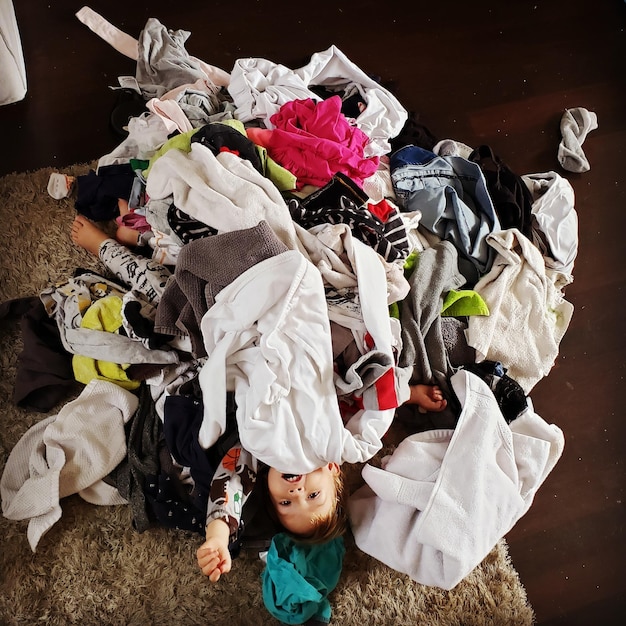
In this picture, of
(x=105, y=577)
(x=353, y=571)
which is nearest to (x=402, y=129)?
(x=353, y=571)

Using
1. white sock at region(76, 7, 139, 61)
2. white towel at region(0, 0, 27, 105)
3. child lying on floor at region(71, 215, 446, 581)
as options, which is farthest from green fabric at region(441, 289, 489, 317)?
white towel at region(0, 0, 27, 105)

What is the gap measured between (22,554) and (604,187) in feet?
4.71

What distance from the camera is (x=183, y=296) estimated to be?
1009 mm

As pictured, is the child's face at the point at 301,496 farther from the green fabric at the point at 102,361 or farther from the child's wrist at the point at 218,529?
the green fabric at the point at 102,361

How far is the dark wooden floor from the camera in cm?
121

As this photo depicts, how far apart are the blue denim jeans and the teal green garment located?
1.97ft

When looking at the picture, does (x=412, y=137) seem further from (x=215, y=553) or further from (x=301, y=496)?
(x=215, y=553)

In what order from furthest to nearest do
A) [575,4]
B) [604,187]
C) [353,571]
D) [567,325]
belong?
[575,4] < [604,187] < [567,325] < [353,571]

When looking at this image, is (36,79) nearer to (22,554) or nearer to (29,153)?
(29,153)

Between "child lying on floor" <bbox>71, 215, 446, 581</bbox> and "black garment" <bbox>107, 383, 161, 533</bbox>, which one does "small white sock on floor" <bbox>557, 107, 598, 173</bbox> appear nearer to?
"child lying on floor" <bbox>71, 215, 446, 581</bbox>

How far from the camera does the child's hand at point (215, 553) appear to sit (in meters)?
0.92

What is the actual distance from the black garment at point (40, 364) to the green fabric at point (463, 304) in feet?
2.34

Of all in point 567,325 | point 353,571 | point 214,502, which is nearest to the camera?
point 214,502

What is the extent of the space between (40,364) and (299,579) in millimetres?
587
